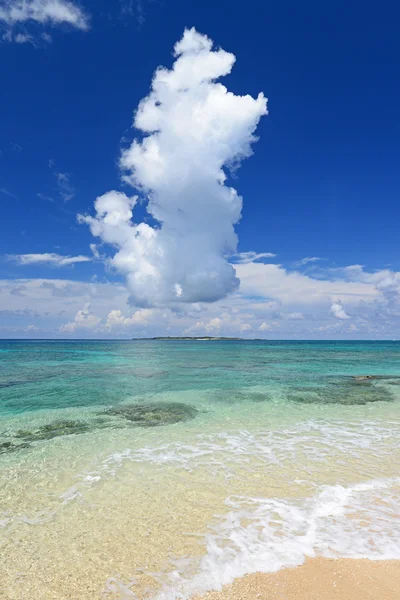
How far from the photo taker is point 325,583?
568 cm

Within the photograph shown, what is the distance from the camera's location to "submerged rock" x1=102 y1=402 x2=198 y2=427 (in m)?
17.5

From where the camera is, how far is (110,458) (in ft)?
39.2

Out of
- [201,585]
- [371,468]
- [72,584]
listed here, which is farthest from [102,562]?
[371,468]

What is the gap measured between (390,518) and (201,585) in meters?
4.78

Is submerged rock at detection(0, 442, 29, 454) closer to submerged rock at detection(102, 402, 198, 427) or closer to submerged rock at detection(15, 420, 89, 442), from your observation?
submerged rock at detection(15, 420, 89, 442)

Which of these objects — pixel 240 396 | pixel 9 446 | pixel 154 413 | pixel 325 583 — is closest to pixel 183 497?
pixel 325 583

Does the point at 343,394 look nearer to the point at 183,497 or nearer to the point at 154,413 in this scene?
the point at 154,413

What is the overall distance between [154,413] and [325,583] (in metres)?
14.7

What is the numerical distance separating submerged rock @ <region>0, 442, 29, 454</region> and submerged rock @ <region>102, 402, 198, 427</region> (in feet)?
17.1

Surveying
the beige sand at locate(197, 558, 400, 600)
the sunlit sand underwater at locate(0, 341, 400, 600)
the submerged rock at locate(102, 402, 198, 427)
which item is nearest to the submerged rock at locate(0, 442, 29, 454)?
the sunlit sand underwater at locate(0, 341, 400, 600)

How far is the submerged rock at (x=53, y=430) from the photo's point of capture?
15.0 m

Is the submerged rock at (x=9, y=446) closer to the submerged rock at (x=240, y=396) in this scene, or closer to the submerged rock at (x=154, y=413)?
the submerged rock at (x=154, y=413)

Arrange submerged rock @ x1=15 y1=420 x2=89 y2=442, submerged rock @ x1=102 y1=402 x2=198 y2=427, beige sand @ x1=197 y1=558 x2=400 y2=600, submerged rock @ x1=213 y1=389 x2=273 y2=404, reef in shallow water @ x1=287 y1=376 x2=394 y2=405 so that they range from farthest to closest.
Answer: reef in shallow water @ x1=287 y1=376 x2=394 y2=405, submerged rock @ x1=213 y1=389 x2=273 y2=404, submerged rock @ x1=102 y1=402 x2=198 y2=427, submerged rock @ x1=15 y1=420 x2=89 y2=442, beige sand @ x1=197 y1=558 x2=400 y2=600

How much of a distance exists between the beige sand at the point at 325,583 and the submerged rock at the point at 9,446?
35.2ft
